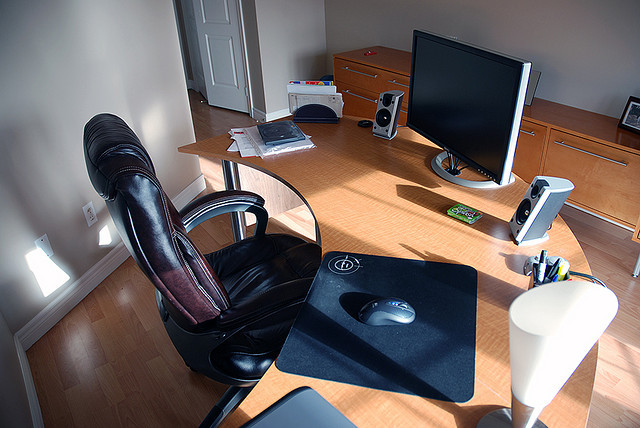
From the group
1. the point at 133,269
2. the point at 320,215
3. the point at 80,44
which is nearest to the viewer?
the point at 320,215

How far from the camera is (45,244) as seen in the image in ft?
7.09

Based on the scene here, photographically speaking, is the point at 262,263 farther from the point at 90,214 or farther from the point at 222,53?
the point at 222,53

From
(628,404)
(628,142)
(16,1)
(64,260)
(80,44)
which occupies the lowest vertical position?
(628,404)

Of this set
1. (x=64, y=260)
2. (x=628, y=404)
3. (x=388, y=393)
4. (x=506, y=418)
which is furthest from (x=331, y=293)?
(x=64, y=260)

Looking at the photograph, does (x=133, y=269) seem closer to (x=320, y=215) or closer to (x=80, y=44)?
(x=80, y=44)

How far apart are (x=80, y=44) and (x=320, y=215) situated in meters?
1.58

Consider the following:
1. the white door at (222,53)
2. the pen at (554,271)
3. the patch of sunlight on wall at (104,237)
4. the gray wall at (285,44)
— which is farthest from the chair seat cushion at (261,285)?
the white door at (222,53)

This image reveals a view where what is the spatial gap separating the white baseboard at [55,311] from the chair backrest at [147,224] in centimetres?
105

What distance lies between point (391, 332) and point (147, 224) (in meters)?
0.64

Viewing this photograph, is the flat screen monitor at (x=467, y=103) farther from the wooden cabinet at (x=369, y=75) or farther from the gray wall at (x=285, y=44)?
the gray wall at (x=285, y=44)

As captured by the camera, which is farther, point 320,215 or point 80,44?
point 80,44

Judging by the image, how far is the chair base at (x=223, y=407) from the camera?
65.8 inches

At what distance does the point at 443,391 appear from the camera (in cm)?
96

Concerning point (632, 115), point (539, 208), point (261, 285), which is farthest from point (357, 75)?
point (539, 208)
